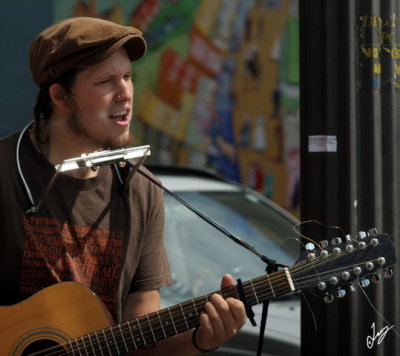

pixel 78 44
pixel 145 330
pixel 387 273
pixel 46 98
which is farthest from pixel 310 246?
pixel 46 98

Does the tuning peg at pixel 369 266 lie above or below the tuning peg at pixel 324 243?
below

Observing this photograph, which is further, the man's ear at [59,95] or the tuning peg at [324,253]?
the man's ear at [59,95]

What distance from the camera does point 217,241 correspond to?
474 cm

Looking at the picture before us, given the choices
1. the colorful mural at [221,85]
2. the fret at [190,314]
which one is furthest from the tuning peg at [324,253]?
the colorful mural at [221,85]

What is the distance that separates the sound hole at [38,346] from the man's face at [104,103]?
2.39 feet

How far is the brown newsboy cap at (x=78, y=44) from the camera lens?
321 centimetres

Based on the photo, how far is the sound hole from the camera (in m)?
3.12

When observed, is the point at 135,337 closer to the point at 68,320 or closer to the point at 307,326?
the point at 68,320

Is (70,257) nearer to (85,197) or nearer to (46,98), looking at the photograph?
(85,197)

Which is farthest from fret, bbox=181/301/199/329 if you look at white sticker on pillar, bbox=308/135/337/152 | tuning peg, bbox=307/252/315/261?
white sticker on pillar, bbox=308/135/337/152

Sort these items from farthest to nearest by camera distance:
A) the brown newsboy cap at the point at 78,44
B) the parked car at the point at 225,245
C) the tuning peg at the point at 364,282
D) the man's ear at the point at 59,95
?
the parked car at the point at 225,245 < the man's ear at the point at 59,95 < the brown newsboy cap at the point at 78,44 < the tuning peg at the point at 364,282

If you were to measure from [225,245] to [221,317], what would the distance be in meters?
1.75

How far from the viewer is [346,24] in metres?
2.99

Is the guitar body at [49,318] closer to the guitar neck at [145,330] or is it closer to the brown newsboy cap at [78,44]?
the guitar neck at [145,330]
